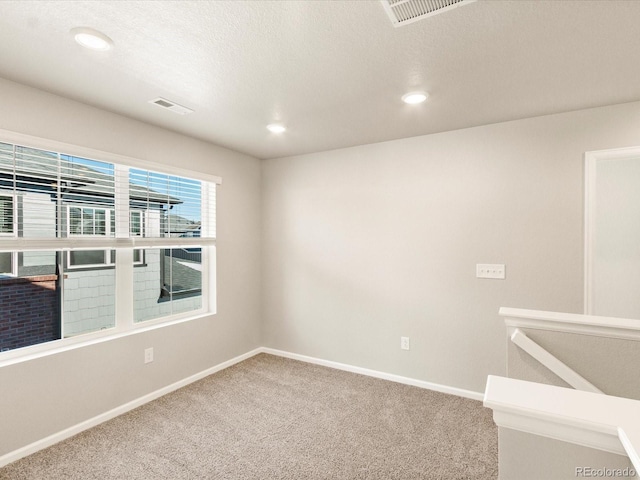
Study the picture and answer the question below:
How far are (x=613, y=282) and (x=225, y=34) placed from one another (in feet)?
10.3

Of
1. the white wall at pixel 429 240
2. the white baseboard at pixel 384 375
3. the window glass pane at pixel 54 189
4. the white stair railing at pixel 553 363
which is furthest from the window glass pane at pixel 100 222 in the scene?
the white stair railing at pixel 553 363

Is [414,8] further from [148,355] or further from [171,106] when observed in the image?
[148,355]

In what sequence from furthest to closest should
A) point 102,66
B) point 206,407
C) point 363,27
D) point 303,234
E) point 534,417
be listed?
point 303,234 → point 206,407 → point 102,66 → point 363,27 → point 534,417

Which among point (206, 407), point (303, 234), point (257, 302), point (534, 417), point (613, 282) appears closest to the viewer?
point (534, 417)

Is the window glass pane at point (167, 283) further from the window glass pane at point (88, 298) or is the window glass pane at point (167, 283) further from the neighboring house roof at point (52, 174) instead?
the neighboring house roof at point (52, 174)

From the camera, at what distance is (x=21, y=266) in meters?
2.29

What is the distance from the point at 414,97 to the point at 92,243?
2577mm

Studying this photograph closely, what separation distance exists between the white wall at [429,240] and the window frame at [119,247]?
32.6 inches

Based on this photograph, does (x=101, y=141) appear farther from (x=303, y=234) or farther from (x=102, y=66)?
(x=303, y=234)

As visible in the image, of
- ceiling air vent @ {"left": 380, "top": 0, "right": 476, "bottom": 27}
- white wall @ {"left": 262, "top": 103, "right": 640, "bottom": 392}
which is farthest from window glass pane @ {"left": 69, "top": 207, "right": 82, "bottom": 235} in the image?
ceiling air vent @ {"left": 380, "top": 0, "right": 476, "bottom": 27}

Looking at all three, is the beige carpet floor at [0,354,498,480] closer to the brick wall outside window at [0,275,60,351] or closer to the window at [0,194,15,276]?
the brick wall outside window at [0,275,60,351]

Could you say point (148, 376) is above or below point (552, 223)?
below

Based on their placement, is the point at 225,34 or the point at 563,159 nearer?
the point at 225,34

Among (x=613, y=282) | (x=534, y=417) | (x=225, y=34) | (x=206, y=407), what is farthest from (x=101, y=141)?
(x=613, y=282)
